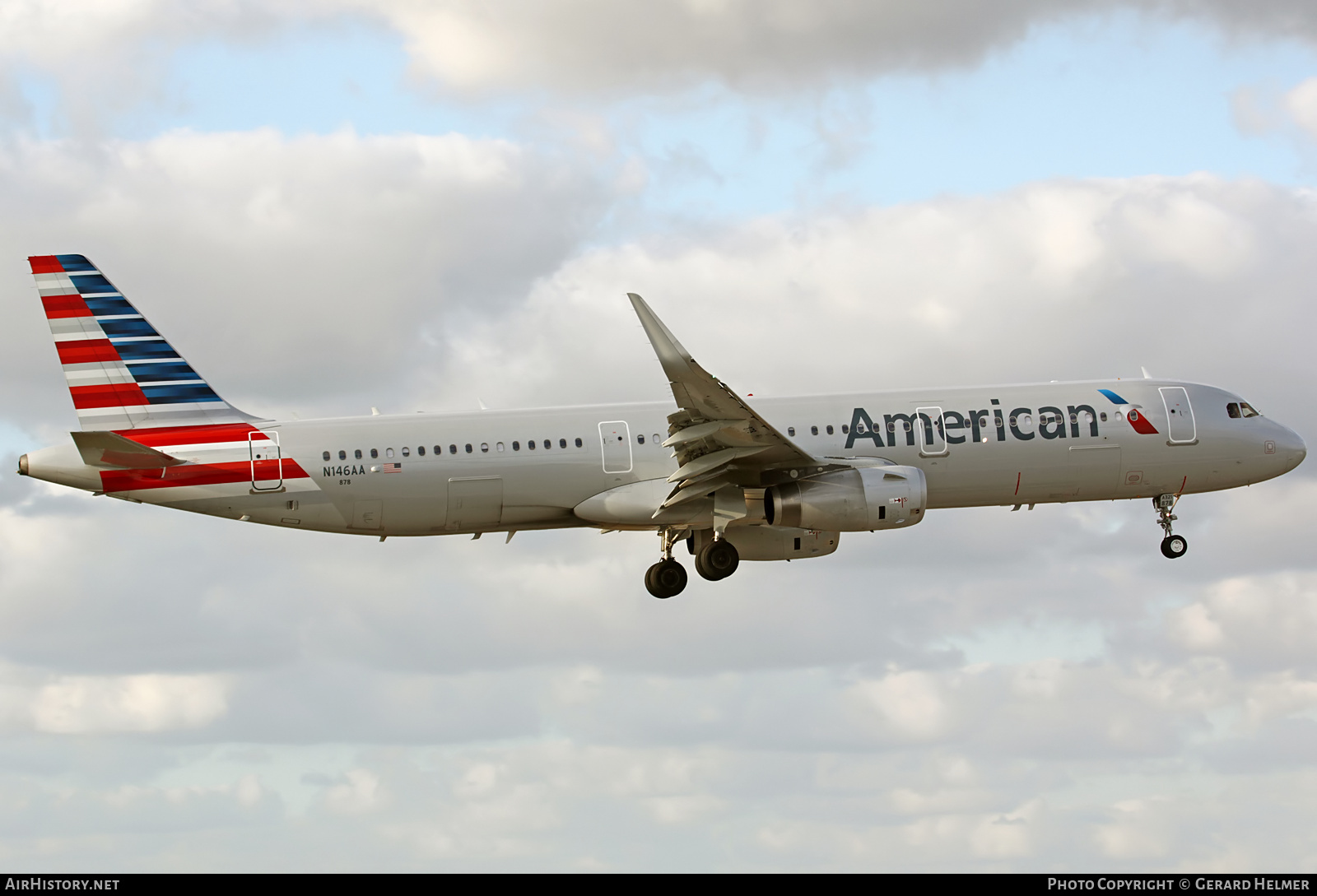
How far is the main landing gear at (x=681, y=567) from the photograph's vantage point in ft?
145

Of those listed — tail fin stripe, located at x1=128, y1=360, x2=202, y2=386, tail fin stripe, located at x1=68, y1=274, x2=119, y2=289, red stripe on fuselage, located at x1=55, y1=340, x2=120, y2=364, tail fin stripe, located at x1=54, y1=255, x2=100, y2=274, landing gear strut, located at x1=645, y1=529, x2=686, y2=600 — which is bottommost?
landing gear strut, located at x1=645, y1=529, x2=686, y2=600

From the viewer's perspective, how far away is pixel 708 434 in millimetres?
39031

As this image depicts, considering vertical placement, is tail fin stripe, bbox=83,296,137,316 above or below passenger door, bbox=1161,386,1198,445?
above

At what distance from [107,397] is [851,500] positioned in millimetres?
20675

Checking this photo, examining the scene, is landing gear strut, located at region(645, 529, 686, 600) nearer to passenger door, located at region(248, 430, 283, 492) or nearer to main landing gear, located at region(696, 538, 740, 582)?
main landing gear, located at region(696, 538, 740, 582)

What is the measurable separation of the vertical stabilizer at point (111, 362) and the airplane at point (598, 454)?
5 centimetres

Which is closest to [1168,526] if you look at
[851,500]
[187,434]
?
[851,500]

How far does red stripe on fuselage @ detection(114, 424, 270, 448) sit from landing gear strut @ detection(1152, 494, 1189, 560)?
26.8 m

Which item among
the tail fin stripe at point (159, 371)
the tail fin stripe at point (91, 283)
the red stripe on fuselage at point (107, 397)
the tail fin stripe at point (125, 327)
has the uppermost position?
the tail fin stripe at point (91, 283)

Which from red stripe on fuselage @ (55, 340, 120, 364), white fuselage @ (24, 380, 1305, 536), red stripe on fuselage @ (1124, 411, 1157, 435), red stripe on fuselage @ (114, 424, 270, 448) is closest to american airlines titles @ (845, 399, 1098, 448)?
white fuselage @ (24, 380, 1305, 536)

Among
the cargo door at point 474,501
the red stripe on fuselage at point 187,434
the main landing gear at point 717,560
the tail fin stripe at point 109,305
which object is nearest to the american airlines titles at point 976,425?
the main landing gear at point 717,560

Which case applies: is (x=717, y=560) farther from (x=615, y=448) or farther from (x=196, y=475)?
(x=196, y=475)

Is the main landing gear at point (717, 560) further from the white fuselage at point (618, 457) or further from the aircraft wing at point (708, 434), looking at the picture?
the aircraft wing at point (708, 434)

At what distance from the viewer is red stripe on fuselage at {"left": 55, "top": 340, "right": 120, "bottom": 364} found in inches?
1634
